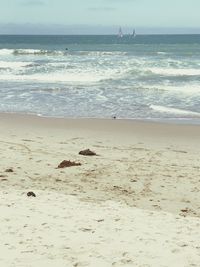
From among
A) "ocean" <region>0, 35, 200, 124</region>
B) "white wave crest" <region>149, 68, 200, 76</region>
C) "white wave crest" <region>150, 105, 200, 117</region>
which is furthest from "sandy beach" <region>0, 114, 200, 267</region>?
"white wave crest" <region>149, 68, 200, 76</region>

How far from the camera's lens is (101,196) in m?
6.58

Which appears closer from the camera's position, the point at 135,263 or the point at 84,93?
the point at 135,263

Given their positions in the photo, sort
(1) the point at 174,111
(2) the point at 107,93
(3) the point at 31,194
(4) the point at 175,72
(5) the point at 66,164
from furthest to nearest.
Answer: (4) the point at 175,72, (2) the point at 107,93, (1) the point at 174,111, (5) the point at 66,164, (3) the point at 31,194

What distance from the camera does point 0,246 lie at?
14.8ft

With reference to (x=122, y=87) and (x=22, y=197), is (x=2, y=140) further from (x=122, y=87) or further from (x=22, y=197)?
(x=122, y=87)

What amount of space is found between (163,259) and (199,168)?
3958 mm

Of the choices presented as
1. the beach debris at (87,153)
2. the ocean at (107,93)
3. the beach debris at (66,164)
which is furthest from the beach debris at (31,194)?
the ocean at (107,93)

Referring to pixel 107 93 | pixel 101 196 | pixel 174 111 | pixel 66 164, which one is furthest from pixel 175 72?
pixel 101 196

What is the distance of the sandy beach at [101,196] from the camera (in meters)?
4.43

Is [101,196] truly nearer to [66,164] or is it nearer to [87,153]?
[66,164]

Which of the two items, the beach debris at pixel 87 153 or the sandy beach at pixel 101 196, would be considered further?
the beach debris at pixel 87 153

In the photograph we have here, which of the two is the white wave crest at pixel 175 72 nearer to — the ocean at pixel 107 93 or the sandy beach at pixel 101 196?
the ocean at pixel 107 93

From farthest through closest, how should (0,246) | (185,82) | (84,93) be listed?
(185,82) < (84,93) < (0,246)

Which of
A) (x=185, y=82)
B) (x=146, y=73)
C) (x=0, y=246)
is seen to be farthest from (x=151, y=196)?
(x=146, y=73)
